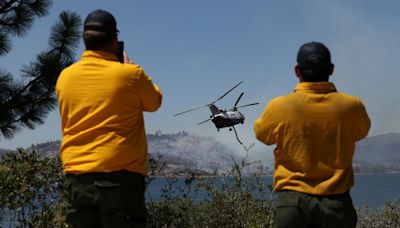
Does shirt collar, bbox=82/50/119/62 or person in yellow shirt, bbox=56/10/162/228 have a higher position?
shirt collar, bbox=82/50/119/62

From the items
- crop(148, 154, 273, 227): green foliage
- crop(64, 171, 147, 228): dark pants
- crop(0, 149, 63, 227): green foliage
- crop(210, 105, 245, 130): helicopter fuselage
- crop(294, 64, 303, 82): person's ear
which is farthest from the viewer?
crop(210, 105, 245, 130): helicopter fuselage

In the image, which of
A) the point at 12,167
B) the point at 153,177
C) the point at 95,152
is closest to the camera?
the point at 95,152

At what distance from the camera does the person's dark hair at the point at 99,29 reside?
3557mm

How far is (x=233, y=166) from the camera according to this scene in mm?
7852

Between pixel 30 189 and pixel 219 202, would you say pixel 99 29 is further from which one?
pixel 219 202

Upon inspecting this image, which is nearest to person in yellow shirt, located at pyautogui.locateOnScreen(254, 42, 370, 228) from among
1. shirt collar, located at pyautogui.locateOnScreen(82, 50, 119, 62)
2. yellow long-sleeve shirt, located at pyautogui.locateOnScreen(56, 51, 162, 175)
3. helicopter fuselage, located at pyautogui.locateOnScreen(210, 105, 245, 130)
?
yellow long-sleeve shirt, located at pyautogui.locateOnScreen(56, 51, 162, 175)

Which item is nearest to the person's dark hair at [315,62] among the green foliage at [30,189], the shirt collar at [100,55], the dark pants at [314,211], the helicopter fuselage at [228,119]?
the dark pants at [314,211]

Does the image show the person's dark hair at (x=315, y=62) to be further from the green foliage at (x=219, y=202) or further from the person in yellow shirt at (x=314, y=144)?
the green foliage at (x=219, y=202)

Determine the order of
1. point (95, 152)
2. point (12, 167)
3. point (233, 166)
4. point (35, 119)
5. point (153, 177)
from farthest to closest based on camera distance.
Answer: point (35, 119), point (233, 166), point (153, 177), point (12, 167), point (95, 152)

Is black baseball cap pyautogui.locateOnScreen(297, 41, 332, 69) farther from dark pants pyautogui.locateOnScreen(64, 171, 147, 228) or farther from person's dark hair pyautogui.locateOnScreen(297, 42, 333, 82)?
dark pants pyautogui.locateOnScreen(64, 171, 147, 228)

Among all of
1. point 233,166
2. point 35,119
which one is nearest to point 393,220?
point 233,166

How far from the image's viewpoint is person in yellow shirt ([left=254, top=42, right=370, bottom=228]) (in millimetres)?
3438

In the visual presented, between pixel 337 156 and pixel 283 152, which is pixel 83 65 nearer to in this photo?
pixel 283 152

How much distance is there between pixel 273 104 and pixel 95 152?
1.08m
